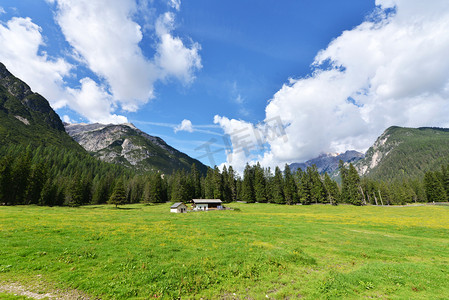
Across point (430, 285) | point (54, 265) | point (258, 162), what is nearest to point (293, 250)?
point (430, 285)

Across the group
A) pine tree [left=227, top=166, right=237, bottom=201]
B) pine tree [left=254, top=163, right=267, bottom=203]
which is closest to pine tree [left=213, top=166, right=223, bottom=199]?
pine tree [left=227, top=166, right=237, bottom=201]

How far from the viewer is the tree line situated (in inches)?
2734

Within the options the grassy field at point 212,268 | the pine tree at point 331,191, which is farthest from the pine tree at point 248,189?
the grassy field at point 212,268

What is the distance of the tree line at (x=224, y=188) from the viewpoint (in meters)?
69.4

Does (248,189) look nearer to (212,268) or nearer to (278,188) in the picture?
(278,188)

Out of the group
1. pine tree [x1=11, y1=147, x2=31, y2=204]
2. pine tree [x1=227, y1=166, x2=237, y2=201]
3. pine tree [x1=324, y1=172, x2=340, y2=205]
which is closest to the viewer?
pine tree [x1=11, y1=147, x2=31, y2=204]

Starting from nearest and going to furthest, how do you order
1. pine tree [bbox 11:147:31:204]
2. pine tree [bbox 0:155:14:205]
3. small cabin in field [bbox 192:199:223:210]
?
pine tree [bbox 0:155:14:205] < pine tree [bbox 11:147:31:204] < small cabin in field [bbox 192:199:223:210]

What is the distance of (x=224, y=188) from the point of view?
103 metres

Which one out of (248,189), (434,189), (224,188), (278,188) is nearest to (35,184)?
(224,188)

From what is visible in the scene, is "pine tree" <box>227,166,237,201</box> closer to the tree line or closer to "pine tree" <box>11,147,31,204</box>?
the tree line

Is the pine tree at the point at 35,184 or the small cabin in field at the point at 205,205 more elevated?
the pine tree at the point at 35,184

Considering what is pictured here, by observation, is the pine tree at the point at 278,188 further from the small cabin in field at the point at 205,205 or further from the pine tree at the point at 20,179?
the pine tree at the point at 20,179

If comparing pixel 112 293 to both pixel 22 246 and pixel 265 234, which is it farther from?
pixel 265 234

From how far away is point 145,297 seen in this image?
9.13m
